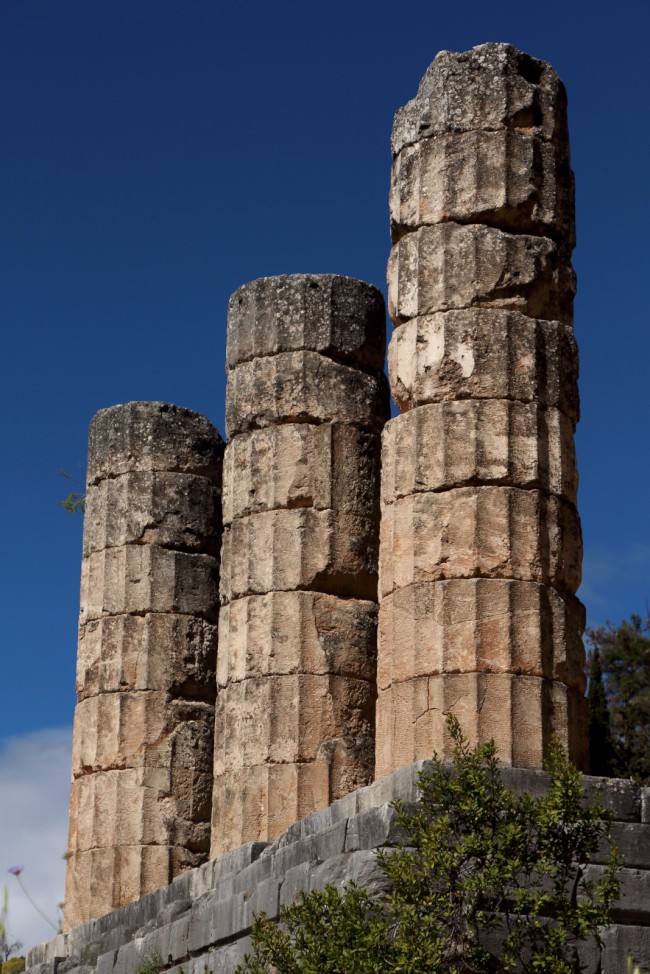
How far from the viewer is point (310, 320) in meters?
18.2

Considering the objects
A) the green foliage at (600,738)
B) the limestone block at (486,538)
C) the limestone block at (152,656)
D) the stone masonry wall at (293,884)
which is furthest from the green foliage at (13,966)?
the limestone block at (486,538)

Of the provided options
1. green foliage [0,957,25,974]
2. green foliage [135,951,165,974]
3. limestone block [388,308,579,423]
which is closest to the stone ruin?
limestone block [388,308,579,423]

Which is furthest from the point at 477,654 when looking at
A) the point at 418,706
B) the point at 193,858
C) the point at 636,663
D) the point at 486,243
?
the point at 636,663

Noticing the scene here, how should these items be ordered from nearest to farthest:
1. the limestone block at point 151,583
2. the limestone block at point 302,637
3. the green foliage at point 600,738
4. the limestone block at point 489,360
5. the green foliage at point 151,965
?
the limestone block at point 489,360 < the green foliage at point 151,965 < the limestone block at point 302,637 < the limestone block at point 151,583 < the green foliage at point 600,738

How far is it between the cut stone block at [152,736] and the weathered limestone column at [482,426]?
5.56 meters

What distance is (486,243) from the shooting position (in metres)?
15.0

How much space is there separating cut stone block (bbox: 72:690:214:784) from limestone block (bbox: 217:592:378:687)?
2.41 metres

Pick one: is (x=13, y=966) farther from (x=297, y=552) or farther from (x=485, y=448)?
(x=485, y=448)

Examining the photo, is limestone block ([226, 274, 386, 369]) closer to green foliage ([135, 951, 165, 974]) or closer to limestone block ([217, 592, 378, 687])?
limestone block ([217, 592, 378, 687])

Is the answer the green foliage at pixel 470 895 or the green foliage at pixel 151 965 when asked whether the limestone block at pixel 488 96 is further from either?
the green foliage at pixel 151 965

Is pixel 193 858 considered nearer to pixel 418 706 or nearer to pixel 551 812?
pixel 418 706

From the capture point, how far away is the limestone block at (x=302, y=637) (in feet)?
56.2

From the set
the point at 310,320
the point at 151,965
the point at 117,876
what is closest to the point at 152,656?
the point at 117,876

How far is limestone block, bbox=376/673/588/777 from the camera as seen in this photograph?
1364cm
